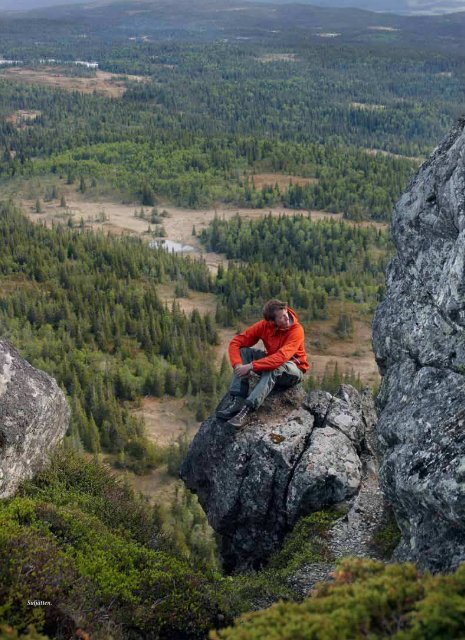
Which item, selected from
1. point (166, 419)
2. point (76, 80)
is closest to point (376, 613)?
point (166, 419)

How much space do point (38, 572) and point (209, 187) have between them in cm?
7891

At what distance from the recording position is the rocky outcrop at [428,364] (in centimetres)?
907

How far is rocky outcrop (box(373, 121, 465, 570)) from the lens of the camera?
907 centimetres

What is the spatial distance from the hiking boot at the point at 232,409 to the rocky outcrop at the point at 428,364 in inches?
115

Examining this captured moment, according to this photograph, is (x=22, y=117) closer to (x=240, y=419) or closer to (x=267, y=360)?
(x=240, y=419)

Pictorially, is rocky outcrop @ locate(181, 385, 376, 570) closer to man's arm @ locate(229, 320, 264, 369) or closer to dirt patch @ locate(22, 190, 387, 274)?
man's arm @ locate(229, 320, 264, 369)

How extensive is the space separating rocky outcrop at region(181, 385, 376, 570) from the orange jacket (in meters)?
1.05

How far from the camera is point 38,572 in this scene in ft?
30.5

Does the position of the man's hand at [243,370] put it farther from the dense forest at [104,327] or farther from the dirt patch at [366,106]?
the dirt patch at [366,106]

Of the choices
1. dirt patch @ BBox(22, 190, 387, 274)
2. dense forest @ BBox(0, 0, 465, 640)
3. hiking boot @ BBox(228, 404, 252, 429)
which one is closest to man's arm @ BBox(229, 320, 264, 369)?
hiking boot @ BBox(228, 404, 252, 429)

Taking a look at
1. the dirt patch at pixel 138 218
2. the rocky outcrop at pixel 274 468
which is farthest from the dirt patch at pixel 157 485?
the dirt patch at pixel 138 218

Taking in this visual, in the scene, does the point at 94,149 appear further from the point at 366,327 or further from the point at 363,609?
the point at 363,609

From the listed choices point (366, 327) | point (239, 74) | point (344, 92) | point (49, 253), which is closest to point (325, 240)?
point (366, 327)

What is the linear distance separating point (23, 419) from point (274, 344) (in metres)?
5.08
